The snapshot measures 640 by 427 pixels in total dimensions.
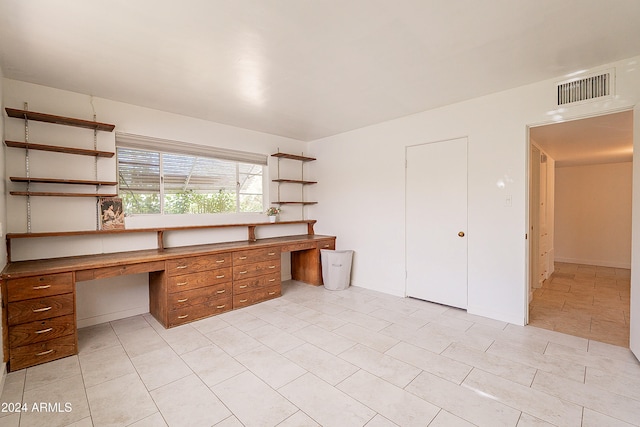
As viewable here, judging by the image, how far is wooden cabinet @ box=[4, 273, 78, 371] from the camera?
7.33 ft

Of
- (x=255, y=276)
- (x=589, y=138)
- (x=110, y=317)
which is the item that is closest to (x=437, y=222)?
(x=589, y=138)

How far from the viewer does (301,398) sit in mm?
1910

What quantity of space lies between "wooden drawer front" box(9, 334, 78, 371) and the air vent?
→ 4986 mm

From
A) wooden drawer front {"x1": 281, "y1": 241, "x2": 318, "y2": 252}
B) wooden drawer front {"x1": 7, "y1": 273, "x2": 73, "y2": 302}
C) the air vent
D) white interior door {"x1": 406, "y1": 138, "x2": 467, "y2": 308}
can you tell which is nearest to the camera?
wooden drawer front {"x1": 7, "y1": 273, "x2": 73, "y2": 302}

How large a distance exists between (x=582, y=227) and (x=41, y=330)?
8991mm

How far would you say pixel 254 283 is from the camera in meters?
3.75

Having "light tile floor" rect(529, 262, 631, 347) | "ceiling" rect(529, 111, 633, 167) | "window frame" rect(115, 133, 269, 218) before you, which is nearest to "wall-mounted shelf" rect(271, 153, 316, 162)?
"window frame" rect(115, 133, 269, 218)

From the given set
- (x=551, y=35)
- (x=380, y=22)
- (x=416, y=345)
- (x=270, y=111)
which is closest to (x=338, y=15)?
(x=380, y=22)

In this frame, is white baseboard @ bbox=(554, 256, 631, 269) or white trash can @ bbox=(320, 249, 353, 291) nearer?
white trash can @ bbox=(320, 249, 353, 291)

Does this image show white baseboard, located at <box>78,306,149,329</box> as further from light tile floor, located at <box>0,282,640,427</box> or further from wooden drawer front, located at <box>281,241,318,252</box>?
wooden drawer front, located at <box>281,241,318,252</box>

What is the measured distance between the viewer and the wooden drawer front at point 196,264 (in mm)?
3051

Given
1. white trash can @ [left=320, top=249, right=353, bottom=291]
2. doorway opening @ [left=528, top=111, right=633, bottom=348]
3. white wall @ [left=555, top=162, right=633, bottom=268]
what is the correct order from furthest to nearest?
white wall @ [left=555, top=162, right=633, bottom=268], white trash can @ [left=320, top=249, right=353, bottom=291], doorway opening @ [left=528, top=111, right=633, bottom=348]

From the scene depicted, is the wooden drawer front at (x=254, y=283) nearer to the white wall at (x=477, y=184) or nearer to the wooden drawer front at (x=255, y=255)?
the wooden drawer front at (x=255, y=255)

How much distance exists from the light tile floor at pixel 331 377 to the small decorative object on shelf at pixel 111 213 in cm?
108
